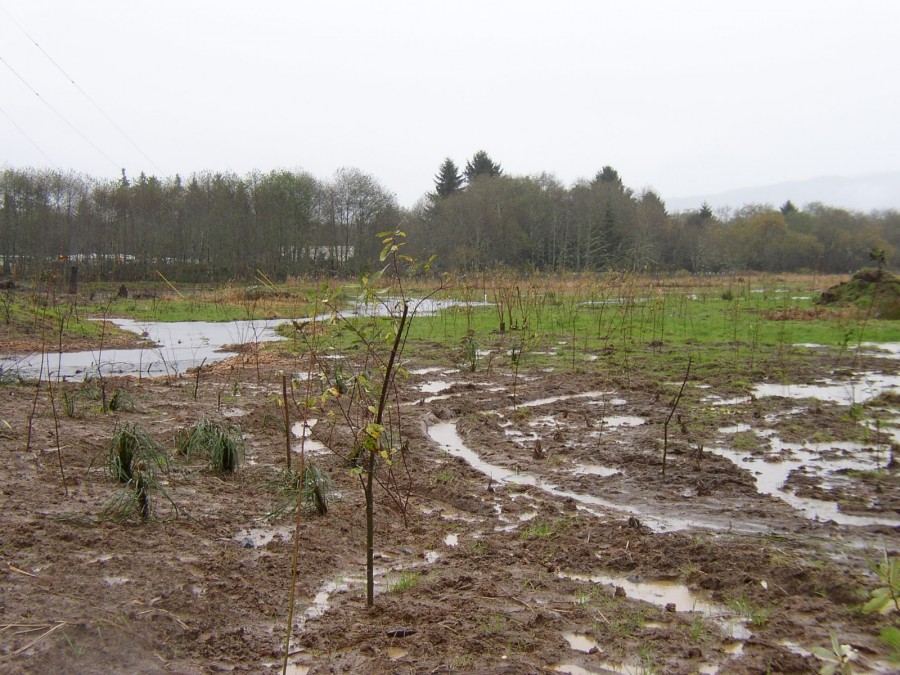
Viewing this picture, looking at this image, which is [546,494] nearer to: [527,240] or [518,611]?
[518,611]

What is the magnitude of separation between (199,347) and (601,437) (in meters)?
11.9

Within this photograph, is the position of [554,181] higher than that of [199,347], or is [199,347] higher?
[554,181]

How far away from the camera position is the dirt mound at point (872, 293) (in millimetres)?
17828

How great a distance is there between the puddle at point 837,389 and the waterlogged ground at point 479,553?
1050 millimetres

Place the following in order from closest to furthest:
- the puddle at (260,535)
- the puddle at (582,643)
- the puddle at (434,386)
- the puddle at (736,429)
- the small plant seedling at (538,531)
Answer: the puddle at (582,643)
the puddle at (260,535)
the small plant seedling at (538,531)
the puddle at (736,429)
the puddle at (434,386)

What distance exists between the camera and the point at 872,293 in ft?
59.1

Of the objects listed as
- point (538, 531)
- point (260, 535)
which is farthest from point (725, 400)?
point (260, 535)

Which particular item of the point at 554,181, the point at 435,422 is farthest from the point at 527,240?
the point at 435,422

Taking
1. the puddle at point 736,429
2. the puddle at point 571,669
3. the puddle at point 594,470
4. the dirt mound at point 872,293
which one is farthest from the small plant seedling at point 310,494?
the dirt mound at point 872,293

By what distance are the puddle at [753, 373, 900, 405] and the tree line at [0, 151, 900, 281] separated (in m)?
25.4

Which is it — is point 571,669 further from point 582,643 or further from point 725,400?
point 725,400

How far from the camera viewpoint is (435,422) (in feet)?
27.4

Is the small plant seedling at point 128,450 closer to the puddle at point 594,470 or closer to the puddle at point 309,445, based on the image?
the puddle at point 309,445

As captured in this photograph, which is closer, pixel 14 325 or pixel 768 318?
pixel 14 325
